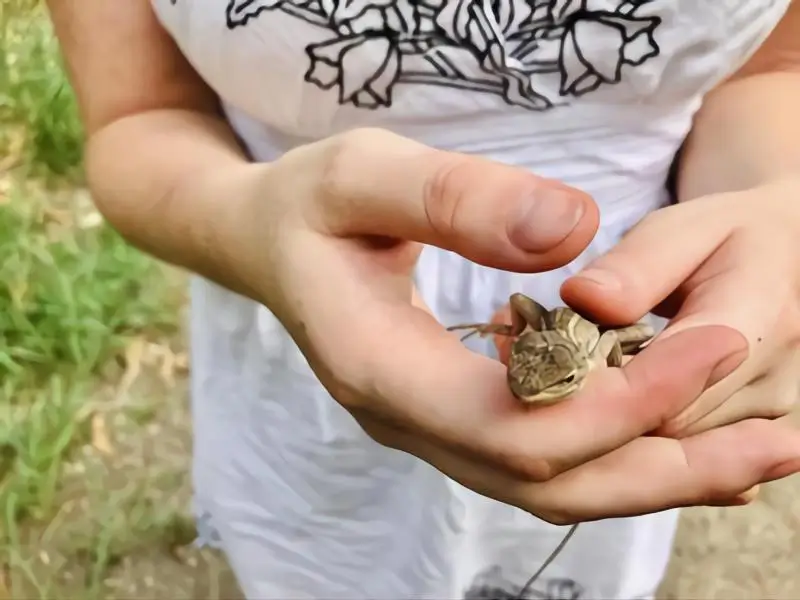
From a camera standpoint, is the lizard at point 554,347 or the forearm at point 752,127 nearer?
the lizard at point 554,347

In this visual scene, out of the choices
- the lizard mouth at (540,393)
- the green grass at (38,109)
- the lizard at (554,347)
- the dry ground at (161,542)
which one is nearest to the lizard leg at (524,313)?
the lizard at (554,347)

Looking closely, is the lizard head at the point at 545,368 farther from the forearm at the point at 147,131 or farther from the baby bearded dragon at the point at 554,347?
the forearm at the point at 147,131

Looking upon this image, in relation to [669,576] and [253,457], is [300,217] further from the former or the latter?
[669,576]

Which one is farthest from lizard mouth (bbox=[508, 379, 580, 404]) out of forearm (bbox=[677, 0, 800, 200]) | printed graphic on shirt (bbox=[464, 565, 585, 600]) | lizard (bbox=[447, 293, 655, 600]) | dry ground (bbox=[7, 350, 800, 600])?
dry ground (bbox=[7, 350, 800, 600])

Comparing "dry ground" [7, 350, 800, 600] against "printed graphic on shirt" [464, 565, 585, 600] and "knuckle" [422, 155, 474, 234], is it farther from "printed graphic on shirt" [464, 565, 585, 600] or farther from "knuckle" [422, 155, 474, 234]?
"knuckle" [422, 155, 474, 234]

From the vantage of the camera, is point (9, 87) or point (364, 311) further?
point (9, 87)

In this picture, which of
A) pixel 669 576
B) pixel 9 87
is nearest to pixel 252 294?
pixel 669 576

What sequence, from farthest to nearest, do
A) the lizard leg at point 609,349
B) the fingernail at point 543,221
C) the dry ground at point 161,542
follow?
the dry ground at point 161,542
the lizard leg at point 609,349
the fingernail at point 543,221

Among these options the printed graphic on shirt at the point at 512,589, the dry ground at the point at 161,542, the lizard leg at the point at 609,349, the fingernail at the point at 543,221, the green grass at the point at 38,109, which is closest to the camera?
the fingernail at the point at 543,221
